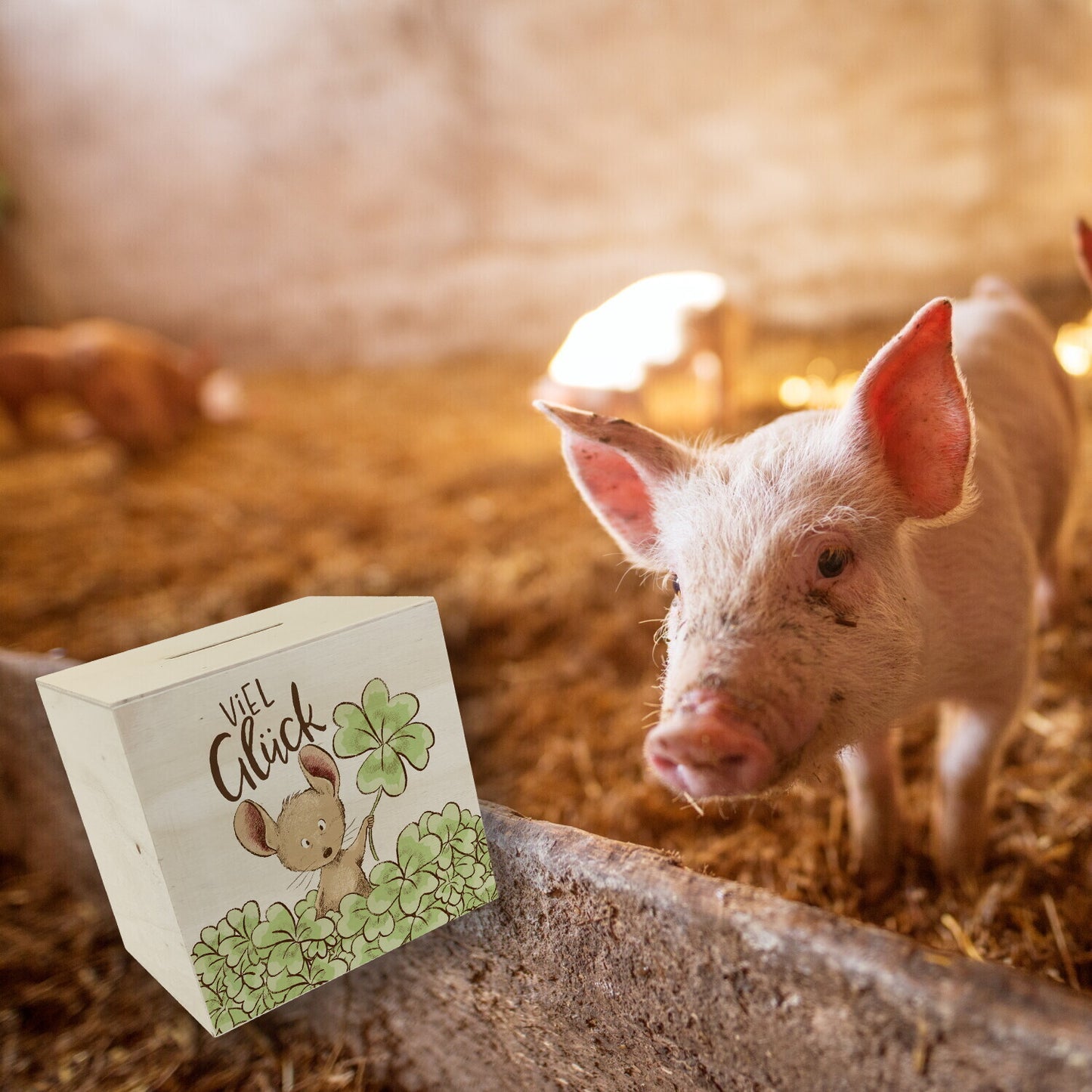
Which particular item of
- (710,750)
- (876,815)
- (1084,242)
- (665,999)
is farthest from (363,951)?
(1084,242)

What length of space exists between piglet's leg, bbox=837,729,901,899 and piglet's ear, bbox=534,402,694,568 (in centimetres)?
51

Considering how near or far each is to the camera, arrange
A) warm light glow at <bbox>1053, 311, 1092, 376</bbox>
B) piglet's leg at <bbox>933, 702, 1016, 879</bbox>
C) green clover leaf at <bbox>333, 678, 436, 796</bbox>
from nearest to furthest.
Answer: green clover leaf at <bbox>333, 678, 436, 796</bbox> < piglet's leg at <bbox>933, 702, 1016, 879</bbox> < warm light glow at <bbox>1053, 311, 1092, 376</bbox>

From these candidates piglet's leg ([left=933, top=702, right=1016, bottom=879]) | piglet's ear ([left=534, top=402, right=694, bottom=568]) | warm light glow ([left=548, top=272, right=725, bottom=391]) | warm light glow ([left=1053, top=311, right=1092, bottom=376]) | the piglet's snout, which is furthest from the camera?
warm light glow ([left=548, top=272, right=725, bottom=391])

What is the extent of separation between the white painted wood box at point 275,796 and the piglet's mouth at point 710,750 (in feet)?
0.90

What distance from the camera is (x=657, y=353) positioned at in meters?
3.14

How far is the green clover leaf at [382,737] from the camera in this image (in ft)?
3.27

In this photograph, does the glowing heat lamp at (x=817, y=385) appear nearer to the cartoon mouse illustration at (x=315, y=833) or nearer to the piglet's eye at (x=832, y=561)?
the piglet's eye at (x=832, y=561)

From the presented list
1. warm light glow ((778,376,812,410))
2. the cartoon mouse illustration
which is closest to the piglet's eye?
the cartoon mouse illustration

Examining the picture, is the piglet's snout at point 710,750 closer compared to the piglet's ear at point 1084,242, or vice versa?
the piglet's snout at point 710,750

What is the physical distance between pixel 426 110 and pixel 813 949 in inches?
191

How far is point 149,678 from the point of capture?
932 mm

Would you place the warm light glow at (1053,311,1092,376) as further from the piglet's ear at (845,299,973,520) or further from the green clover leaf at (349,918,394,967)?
the green clover leaf at (349,918,394,967)

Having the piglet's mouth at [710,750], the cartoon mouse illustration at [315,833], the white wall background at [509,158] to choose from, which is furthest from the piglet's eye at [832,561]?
the white wall background at [509,158]

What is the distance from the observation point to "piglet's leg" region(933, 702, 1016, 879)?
1389 mm
